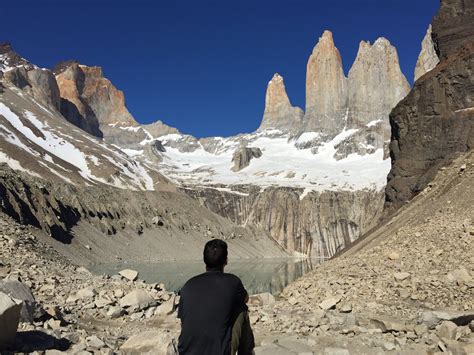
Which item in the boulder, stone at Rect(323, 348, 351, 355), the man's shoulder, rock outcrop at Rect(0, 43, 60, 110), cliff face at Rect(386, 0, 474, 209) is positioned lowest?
stone at Rect(323, 348, 351, 355)

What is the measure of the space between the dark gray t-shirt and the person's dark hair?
16 cm

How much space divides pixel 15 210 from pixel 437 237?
197 feet

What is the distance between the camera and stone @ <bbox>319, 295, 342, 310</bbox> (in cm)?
1686

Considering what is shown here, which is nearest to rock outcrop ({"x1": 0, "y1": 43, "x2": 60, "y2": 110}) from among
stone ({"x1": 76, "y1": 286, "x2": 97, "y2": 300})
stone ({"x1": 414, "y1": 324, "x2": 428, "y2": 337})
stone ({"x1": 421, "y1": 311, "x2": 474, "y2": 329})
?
stone ({"x1": 76, "y1": 286, "x2": 97, "y2": 300})

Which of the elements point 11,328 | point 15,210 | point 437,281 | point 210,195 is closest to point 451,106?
point 437,281

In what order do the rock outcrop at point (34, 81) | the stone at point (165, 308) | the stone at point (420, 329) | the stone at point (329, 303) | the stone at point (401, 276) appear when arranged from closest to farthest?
the stone at point (420, 329), the stone at point (165, 308), the stone at point (329, 303), the stone at point (401, 276), the rock outcrop at point (34, 81)

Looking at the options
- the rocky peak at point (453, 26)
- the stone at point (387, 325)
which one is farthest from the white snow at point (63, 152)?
the stone at point (387, 325)

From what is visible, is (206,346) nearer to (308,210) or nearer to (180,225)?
(180,225)

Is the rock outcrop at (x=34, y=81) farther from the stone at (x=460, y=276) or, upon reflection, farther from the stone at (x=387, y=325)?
the stone at (x=387, y=325)

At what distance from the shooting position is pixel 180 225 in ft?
344

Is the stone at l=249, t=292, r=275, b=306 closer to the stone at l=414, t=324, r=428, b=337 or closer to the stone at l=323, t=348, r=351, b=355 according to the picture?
the stone at l=414, t=324, r=428, b=337

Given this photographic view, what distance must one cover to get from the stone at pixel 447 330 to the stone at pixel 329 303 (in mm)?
4951

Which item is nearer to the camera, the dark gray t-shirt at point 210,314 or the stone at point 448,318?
the dark gray t-shirt at point 210,314

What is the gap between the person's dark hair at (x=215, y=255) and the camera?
5355 millimetres
